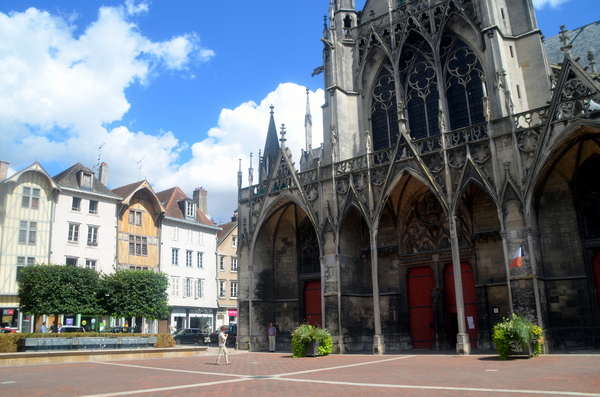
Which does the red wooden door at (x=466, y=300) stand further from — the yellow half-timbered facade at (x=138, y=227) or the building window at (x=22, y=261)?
the building window at (x=22, y=261)

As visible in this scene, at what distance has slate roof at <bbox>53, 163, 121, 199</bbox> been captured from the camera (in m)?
36.2

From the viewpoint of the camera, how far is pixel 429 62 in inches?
920

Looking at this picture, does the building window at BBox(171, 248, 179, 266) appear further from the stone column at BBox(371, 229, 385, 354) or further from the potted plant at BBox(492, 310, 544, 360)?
the potted plant at BBox(492, 310, 544, 360)

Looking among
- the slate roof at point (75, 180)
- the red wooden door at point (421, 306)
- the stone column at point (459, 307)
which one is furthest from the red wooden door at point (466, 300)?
the slate roof at point (75, 180)

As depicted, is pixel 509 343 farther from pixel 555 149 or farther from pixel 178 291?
pixel 178 291

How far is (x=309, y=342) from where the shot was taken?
18312 mm

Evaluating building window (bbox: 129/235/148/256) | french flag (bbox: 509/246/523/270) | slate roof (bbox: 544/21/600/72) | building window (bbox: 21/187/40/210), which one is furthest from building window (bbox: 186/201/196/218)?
french flag (bbox: 509/246/523/270)

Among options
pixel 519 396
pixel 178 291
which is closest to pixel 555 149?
pixel 519 396

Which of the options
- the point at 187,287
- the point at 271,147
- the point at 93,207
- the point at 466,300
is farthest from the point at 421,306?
the point at 187,287

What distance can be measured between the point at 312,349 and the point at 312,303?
20.8ft

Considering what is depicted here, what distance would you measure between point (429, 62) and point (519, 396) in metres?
18.4

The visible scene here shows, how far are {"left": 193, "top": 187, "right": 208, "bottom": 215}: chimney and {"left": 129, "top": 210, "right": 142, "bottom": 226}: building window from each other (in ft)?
29.7

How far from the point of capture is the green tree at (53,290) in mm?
27266

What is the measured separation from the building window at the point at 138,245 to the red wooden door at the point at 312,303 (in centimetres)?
1892
